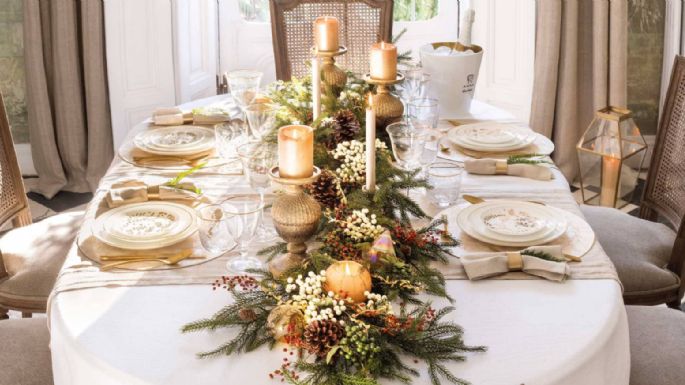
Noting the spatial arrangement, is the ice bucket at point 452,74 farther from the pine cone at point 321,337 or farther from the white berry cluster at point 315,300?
the pine cone at point 321,337

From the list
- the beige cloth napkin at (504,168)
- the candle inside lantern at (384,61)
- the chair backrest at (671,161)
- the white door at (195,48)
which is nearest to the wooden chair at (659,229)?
the chair backrest at (671,161)

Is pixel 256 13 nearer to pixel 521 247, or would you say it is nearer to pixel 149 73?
pixel 149 73

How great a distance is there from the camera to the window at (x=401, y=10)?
4.59 m

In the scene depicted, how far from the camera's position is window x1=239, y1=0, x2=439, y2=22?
459 centimetres

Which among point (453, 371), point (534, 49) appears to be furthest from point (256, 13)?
point (453, 371)

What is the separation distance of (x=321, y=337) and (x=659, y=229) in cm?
152

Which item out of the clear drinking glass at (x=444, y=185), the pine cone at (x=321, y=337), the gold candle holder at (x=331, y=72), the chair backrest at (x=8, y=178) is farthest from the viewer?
the chair backrest at (x=8, y=178)

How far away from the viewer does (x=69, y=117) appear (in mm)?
4215

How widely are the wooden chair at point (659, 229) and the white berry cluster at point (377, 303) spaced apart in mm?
1092

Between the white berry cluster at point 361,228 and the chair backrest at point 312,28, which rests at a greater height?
the chair backrest at point 312,28

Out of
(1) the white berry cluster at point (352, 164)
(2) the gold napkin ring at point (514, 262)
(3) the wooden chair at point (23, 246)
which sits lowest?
(3) the wooden chair at point (23, 246)

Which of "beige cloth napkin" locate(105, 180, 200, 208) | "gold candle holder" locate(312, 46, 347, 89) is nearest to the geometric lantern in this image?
"gold candle holder" locate(312, 46, 347, 89)

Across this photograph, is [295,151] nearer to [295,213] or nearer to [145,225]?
[295,213]

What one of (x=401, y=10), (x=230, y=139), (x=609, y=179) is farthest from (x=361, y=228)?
(x=401, y=10)
